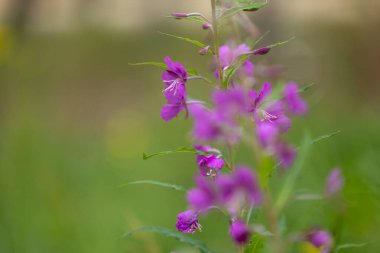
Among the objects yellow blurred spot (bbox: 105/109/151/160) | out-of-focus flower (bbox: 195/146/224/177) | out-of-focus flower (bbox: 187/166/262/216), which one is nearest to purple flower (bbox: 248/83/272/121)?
out-of-focus flower (bbox: 195/146/224/177)

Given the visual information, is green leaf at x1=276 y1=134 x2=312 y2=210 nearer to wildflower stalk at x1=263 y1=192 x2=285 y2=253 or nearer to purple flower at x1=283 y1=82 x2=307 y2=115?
wildflower stalk at x1=263 y1=192 x2=285 y2=253

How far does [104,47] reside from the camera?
31.8ft

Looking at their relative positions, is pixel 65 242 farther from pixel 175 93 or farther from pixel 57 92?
pixel 57 92

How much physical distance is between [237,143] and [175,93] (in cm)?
33

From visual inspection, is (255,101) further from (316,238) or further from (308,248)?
(308,248)

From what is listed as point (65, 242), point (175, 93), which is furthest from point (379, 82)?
point (175, 93)

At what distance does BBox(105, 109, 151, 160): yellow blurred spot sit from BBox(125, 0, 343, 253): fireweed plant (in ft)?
14.0

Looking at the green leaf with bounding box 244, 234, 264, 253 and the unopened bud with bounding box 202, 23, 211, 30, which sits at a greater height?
the unopened bud with bounding box 202, 23, 211, 30

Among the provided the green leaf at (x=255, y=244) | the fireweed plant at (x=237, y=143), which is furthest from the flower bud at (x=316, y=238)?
the green leaf at (x=255, y=244)

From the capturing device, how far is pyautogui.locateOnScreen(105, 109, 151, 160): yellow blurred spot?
5840mm

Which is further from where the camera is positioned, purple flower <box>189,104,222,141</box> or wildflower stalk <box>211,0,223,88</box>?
wildflower stalk <box>211,0,223,88</box>

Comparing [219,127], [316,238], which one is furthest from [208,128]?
[316,238]

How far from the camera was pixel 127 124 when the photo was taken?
6.17 metres

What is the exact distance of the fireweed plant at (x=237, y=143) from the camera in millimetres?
974
